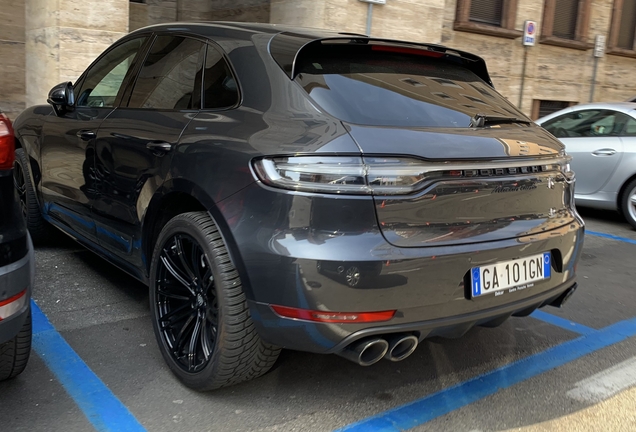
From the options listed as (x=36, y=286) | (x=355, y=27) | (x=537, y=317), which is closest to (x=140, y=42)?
(x=36, y=286)

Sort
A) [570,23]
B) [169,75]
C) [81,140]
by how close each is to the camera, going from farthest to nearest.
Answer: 1. [570,23]
2. [81,140]
3. [169,75]

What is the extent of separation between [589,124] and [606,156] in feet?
1.83

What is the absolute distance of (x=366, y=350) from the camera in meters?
2.54

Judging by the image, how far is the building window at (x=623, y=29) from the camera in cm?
1428

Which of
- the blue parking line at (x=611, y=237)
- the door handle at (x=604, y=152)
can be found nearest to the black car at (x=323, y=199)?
the blue parking line at (x=611, y=237)

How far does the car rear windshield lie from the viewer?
8.86 feet

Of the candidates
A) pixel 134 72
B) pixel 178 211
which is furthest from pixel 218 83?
pixel 134 72

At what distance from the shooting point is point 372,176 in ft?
7.97

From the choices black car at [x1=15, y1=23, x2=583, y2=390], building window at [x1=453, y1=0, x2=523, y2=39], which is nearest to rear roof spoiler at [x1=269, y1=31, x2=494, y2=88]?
black car at [x1=15, y1=23, x2=583, y2=390]

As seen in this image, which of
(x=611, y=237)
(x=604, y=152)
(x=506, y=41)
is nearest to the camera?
(x=611, y=237)

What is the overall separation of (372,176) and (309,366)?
1237mm

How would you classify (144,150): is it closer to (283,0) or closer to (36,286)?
(36,286)

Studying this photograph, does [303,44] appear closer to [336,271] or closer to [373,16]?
[336,271]

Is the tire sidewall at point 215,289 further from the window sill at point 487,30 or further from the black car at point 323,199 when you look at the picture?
the window sill at point 487,30
